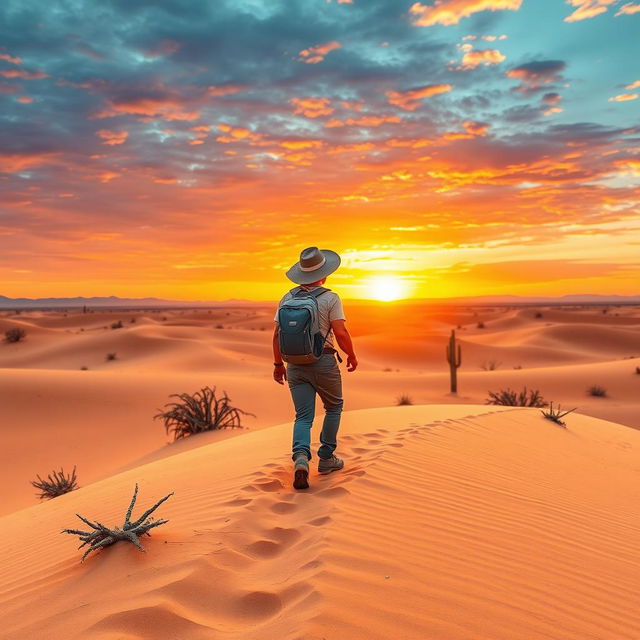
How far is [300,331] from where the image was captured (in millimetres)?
4820

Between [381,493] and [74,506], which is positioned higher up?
[381,493]

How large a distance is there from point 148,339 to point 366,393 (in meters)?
17.8

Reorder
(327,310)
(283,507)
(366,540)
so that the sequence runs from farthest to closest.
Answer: (327,310) < (283,507) < (366,540)

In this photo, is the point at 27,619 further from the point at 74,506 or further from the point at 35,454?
the point at 35,454

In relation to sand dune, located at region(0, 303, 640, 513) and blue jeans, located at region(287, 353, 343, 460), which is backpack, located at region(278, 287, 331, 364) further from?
sand dune, located at region(0, 303, 640, 513)

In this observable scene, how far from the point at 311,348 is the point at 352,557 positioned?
1.93 metres

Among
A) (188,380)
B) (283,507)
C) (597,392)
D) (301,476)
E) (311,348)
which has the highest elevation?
(311,348)

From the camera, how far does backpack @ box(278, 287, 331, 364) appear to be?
15.8 feet

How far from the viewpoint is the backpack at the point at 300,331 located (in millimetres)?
4820

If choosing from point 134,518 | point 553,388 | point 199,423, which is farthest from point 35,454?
point 553,388

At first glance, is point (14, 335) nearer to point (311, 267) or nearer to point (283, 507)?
point (311, 267)

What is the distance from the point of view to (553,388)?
64.1 ft

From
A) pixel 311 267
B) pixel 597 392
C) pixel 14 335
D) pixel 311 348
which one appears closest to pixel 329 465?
pixel 311 348

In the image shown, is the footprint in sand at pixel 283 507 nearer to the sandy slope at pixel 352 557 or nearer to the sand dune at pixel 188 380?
the sandy slope at pixel 352 557
